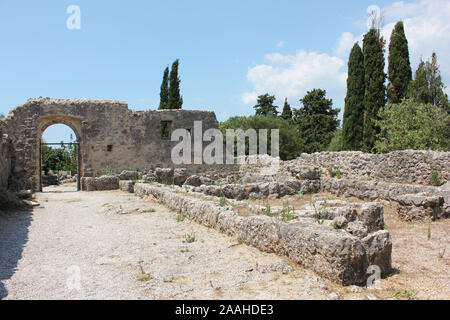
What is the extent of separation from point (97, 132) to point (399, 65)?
18.8 m

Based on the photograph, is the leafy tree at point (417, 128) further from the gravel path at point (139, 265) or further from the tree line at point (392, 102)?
the gravel path at point (139, 265)

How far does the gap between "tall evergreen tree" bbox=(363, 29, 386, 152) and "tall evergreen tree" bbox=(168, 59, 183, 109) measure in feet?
46.4

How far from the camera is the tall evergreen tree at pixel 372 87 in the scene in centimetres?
2303

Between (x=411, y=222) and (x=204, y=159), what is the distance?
13.6 metres

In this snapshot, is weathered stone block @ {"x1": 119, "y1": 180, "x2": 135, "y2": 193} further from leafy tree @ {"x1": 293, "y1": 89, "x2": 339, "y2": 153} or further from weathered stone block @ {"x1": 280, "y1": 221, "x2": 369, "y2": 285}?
leafy tree @ {"x1": 293, "y1": 89, "x2": 339, "y2": 153}

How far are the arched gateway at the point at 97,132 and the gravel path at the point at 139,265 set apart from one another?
367 inches

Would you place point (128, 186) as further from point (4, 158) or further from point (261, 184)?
point (261, 184)

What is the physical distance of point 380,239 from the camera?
4.37 m

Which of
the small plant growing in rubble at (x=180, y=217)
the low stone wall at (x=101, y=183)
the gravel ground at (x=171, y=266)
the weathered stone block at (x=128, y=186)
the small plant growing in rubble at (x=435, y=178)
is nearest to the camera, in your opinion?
the gravel ground at (x=171, y=266)

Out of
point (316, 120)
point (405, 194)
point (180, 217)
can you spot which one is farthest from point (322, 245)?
point (316, 120)

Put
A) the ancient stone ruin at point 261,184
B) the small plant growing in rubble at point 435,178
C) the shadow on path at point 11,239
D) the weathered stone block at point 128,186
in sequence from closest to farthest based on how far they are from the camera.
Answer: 1. the ancient stone ruin at point 261,184
2. the shadow on path at point 11,239
3. the small plant growing in rubble at point 435,178
4. the weathered stone block at point 128,186

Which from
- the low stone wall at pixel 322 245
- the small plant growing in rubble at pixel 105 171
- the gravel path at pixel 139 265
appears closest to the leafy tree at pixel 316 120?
the small plant growing in rubble at pixel 105 171

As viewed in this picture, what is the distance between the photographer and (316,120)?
1422 inches
